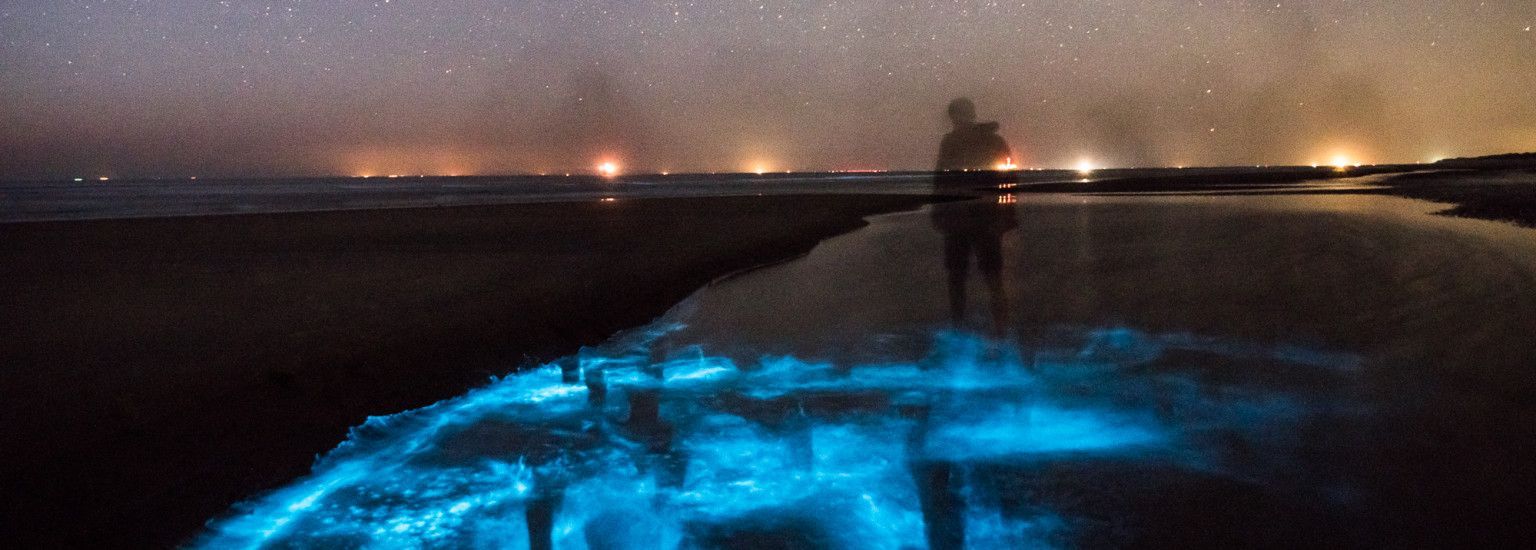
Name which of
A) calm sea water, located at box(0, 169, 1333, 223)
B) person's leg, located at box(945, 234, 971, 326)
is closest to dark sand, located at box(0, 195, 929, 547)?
person's leg, located at box(945, 234, 971, 326)

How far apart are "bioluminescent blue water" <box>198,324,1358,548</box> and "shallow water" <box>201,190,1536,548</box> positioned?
0.02 metres

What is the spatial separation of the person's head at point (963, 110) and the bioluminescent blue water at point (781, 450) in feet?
6.30

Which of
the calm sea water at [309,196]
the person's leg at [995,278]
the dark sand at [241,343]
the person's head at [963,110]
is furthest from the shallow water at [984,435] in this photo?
the calm sea water at [309,196]

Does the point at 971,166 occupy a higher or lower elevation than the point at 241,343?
higher

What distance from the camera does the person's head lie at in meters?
6.29

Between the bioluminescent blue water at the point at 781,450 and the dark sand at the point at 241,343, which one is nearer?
the bioluminescent blue water at the point at 781,450

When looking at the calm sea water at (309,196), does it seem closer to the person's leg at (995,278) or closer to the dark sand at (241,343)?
the dark sand at (241,343)

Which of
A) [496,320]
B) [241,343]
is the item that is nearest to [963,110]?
[496,320]

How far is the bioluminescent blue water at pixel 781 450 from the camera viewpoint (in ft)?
9.80

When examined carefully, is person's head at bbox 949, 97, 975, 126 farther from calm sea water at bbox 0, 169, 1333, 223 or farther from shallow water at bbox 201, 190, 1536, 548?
calm sea water at bbox 0, 169, 1333, 223

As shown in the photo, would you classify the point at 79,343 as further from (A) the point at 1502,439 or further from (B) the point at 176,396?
(A) the point at 1502,439

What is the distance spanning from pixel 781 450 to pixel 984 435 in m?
0.93

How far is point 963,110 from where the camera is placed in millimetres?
6301

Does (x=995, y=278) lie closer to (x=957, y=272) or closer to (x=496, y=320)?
(x=957, y=272)
